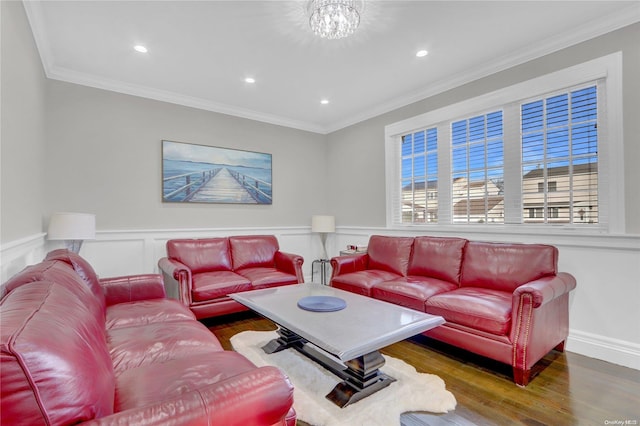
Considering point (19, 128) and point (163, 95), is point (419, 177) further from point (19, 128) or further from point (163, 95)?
point (19, 128)

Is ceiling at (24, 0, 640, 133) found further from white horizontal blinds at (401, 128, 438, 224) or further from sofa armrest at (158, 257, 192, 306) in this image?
sofa armrest at (158, 257, 192, 306)

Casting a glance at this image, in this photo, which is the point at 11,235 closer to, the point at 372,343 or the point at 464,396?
the point at 372,343

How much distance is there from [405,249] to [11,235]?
345 cm

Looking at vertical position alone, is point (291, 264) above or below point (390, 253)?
below

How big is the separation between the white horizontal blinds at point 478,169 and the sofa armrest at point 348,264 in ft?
3.99

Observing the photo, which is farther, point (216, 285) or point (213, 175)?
point (213, 175)

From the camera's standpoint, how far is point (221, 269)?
3.91 metres

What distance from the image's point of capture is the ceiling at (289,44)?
7.82 feet

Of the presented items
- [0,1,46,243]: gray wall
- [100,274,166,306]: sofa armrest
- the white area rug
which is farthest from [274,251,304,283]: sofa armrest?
[0,1,46,243]: gray wall

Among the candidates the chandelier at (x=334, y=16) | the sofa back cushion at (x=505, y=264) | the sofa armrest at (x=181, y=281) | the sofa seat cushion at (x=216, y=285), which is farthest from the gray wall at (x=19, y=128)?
the sofa back cushion at (x=505, y=264)

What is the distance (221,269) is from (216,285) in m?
0.66

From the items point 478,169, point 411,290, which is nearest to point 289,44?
point 478,169

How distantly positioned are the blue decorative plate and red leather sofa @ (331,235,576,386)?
773 mm

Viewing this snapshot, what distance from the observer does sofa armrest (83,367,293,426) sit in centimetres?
85
